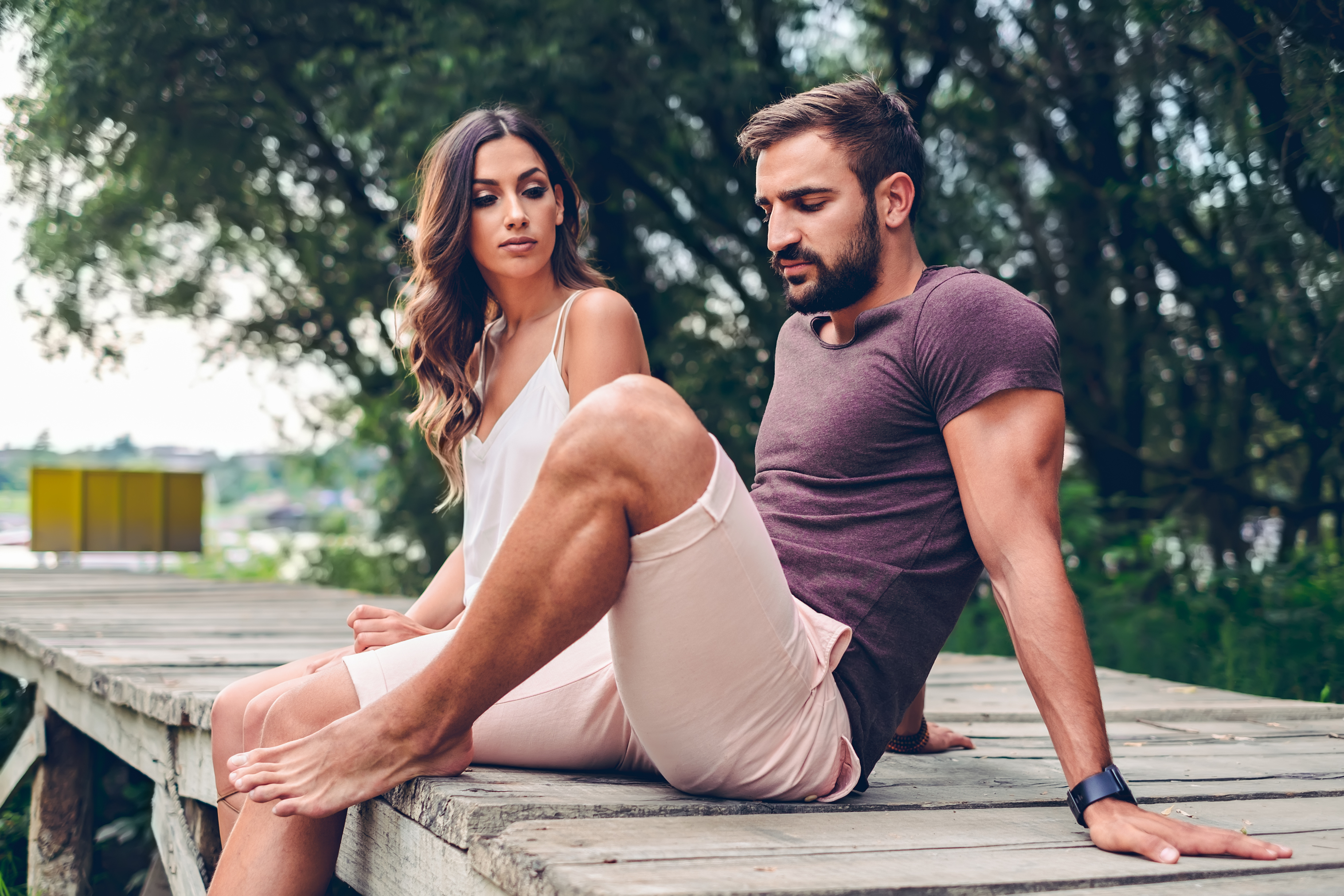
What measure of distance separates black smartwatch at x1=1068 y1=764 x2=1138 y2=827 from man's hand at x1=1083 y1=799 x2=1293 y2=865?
0.01 metres

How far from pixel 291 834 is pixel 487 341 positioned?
1.08 meters

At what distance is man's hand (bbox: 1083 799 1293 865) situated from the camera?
1368mm

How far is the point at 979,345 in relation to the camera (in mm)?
1573

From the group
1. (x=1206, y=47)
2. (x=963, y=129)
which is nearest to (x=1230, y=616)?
(x=1206, y=47)

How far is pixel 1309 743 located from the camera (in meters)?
2.42

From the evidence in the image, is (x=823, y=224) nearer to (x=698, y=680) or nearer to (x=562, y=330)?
(x=562, y=330)

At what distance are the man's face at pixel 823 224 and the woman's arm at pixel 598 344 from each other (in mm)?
412

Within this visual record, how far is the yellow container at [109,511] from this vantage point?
7.94 m

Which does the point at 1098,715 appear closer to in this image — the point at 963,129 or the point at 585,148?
the point at 585,148

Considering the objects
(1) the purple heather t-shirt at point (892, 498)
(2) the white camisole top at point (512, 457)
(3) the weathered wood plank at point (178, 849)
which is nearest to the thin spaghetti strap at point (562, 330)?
(2) the white camisole top at point (512, 457)

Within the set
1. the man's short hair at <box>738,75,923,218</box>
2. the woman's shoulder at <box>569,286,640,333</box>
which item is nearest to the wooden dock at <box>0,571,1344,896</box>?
the woman's shoulder at <box>569,286,640,333</box>

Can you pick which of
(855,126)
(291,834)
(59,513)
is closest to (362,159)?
(59,513)

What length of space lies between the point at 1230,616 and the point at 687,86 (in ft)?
11.8

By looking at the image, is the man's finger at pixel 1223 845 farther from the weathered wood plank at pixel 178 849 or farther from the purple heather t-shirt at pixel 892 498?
the weathered wood plank at pixel 178 849
